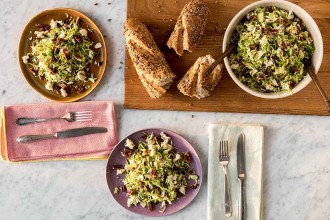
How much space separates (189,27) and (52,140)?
0.73m

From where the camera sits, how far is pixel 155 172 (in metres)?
1.92

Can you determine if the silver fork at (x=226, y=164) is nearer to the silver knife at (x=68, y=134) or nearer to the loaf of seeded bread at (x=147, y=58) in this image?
the loaf of seeded bread at (x=147, y=58)

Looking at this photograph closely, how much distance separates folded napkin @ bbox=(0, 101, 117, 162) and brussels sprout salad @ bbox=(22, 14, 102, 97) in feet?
0.33

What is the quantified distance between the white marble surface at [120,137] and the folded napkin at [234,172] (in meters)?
0.04

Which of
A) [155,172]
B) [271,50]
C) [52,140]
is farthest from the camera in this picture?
[52,140]

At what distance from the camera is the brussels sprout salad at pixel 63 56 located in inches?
76.1

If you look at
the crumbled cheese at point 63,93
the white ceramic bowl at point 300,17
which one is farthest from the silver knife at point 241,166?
the crumbled cheese at point 63,93

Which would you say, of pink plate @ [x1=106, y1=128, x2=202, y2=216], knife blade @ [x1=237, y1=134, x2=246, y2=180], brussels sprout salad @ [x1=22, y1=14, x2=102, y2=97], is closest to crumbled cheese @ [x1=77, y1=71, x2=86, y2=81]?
brussels sprout salad @ [x1=22, y1=14, x2=102, y2=97]

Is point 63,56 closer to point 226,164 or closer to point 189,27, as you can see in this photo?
point 189,27

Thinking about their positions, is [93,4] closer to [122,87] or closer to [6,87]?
[122,87]

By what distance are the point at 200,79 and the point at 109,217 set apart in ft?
2.31

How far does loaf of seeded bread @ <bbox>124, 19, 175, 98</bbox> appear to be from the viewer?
6.09 ft

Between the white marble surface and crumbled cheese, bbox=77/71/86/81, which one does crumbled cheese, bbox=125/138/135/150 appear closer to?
the white marble surface

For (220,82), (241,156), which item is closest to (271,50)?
(220,82)
